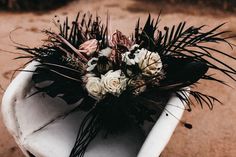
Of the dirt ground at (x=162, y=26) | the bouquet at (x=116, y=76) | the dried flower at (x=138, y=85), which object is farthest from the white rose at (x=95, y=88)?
the dirt ground at (x=162, y=26)

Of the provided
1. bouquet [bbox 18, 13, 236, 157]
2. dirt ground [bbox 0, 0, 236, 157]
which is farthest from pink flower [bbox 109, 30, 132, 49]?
dirt ground [bbox 0, 0, 236, 157]

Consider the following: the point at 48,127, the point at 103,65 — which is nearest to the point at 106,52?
the point at 103,65

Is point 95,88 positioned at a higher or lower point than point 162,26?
higher

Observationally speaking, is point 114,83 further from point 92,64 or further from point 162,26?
point 162,26

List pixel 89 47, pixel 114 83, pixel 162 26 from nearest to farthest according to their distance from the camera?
pixel 114 83 < pixel 89 47 < pixel 162 26

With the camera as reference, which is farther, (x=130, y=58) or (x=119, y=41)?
(x=119, y=41)

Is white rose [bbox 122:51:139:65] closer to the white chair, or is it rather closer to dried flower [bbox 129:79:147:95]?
dried flower [bbox 129:79:147:95]

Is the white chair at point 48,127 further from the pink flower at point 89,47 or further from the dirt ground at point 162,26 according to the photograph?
the dirt ground at point 162,26
